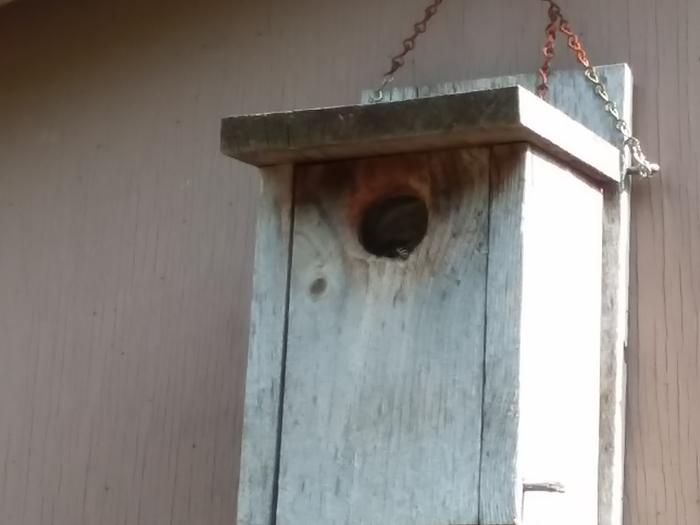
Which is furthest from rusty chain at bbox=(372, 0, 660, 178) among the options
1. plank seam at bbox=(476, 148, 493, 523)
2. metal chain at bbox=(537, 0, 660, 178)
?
plank seam at bbox=(476, 148, 493, 523)

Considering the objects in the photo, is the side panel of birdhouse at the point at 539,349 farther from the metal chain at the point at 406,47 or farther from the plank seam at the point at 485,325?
the metal chain at the point at 406,47

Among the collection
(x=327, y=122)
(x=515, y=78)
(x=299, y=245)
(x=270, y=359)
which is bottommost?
(x=270, y=359)

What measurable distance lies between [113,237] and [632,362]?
3.01 feet

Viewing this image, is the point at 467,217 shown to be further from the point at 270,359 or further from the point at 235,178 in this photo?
the point at 235,178

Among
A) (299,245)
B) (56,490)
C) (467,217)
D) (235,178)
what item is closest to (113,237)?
(235,178)

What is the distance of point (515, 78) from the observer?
2.16 m

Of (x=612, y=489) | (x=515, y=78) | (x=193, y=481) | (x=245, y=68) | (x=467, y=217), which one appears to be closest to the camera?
(x=467, y=217)

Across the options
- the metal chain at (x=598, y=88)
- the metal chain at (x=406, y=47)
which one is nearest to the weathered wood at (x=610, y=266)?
the metal chain at (x=598, y=88)

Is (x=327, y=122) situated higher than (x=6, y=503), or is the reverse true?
(x=327, y=122)

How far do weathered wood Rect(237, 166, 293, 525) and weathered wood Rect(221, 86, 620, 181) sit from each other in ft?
0.19

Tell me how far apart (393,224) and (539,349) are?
245mm

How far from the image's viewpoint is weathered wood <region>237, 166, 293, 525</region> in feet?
6.12

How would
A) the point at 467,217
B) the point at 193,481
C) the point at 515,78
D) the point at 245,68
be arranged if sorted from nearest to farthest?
1. the point at 467,217
2. the point at 515,78
3. the point at 193,481
4. the point at 245,68

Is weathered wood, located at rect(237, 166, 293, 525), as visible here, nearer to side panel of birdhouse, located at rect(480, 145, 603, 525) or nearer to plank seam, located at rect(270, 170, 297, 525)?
plank seam, located at rect(270, 170, 297, 525)
